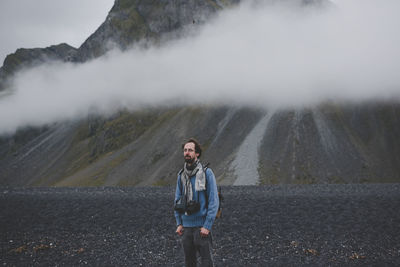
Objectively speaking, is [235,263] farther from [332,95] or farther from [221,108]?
[332,95]

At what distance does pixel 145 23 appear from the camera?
187 m

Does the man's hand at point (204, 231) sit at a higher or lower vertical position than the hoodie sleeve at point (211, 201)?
lower

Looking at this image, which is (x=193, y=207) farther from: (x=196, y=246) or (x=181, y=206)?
(x=196, y=246)

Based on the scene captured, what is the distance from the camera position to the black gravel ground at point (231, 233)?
12.2 m

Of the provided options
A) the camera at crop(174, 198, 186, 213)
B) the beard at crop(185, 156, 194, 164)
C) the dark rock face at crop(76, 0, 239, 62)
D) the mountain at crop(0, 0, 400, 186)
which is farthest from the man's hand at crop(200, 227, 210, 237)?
the dark rock face at crop(76, 0, 239, 62)

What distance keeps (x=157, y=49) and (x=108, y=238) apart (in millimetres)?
190117

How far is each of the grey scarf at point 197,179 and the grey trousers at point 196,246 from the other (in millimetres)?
884

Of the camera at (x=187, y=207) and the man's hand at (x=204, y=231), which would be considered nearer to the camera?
the man's hand at (x=204, y=231)

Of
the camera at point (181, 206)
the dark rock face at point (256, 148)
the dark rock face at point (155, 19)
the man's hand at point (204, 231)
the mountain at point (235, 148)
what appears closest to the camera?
the man's hand at point (204, 231)

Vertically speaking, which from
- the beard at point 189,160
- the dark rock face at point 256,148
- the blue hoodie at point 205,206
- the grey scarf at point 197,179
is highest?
the beard at point 189,160

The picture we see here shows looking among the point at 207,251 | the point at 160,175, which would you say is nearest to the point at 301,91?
the point at 160,175

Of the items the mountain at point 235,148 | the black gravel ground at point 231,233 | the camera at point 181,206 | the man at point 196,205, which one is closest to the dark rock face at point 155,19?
the mountain at point 235,148

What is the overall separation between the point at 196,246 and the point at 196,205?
104 cm

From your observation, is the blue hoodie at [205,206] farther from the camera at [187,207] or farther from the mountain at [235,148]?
the mountain at [235,148]
